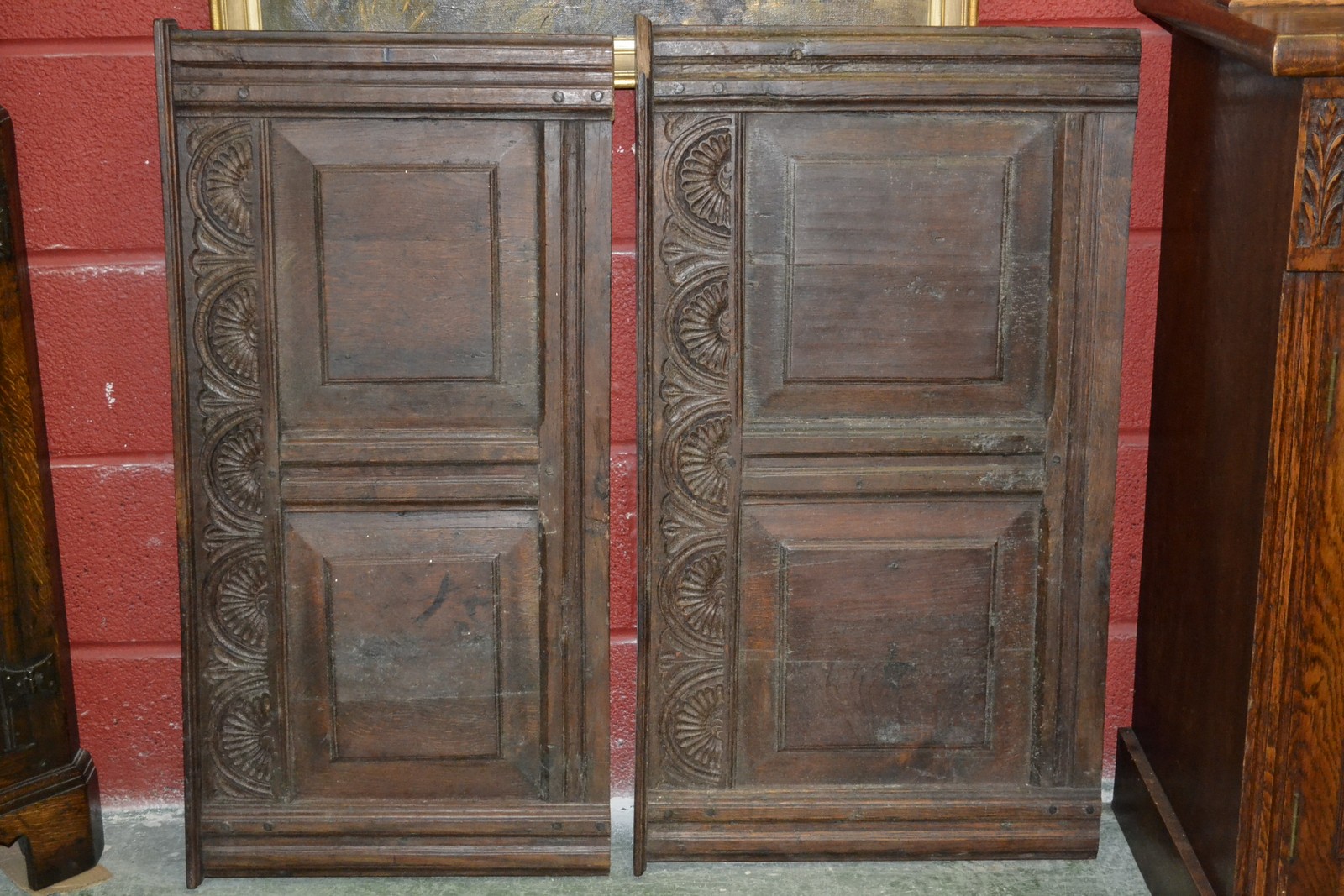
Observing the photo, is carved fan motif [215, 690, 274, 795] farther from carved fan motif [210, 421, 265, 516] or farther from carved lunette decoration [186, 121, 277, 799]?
carved fan motif [210, 421, 265, 516]

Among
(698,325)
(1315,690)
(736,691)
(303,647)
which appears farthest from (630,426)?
(1315,690)

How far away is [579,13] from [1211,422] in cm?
120

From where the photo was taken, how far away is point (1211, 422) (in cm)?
217

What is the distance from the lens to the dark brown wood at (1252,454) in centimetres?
187

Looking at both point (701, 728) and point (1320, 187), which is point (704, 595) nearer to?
point (701, 728)

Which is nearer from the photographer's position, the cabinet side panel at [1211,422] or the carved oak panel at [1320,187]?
the carved oak panel at [1320,187]

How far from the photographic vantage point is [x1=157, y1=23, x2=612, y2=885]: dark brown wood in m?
2.24

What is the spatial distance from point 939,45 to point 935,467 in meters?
0.69

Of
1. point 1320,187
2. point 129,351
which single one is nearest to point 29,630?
point 129,351

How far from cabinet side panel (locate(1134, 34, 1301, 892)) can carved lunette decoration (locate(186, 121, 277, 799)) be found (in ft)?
4.95

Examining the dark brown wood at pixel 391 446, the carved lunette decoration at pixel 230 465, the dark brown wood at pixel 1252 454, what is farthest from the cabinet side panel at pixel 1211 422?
the carved lunette decoration at pixel 230 465

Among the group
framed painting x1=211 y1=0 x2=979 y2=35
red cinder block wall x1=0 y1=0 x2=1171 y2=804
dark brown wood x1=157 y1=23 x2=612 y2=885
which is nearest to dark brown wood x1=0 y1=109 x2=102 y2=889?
red cinder block wall x1=0 y1=0 x2=1171 y2=804

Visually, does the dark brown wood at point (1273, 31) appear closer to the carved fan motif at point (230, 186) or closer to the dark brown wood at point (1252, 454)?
the dark brown wood at point (1252, 454)

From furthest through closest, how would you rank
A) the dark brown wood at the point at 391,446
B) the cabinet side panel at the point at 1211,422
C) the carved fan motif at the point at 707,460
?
the carved fan motif at the point at 707,460 < the dark brown wood at the point at 391,446 < the cabinet side panel at the point at 1211,422
